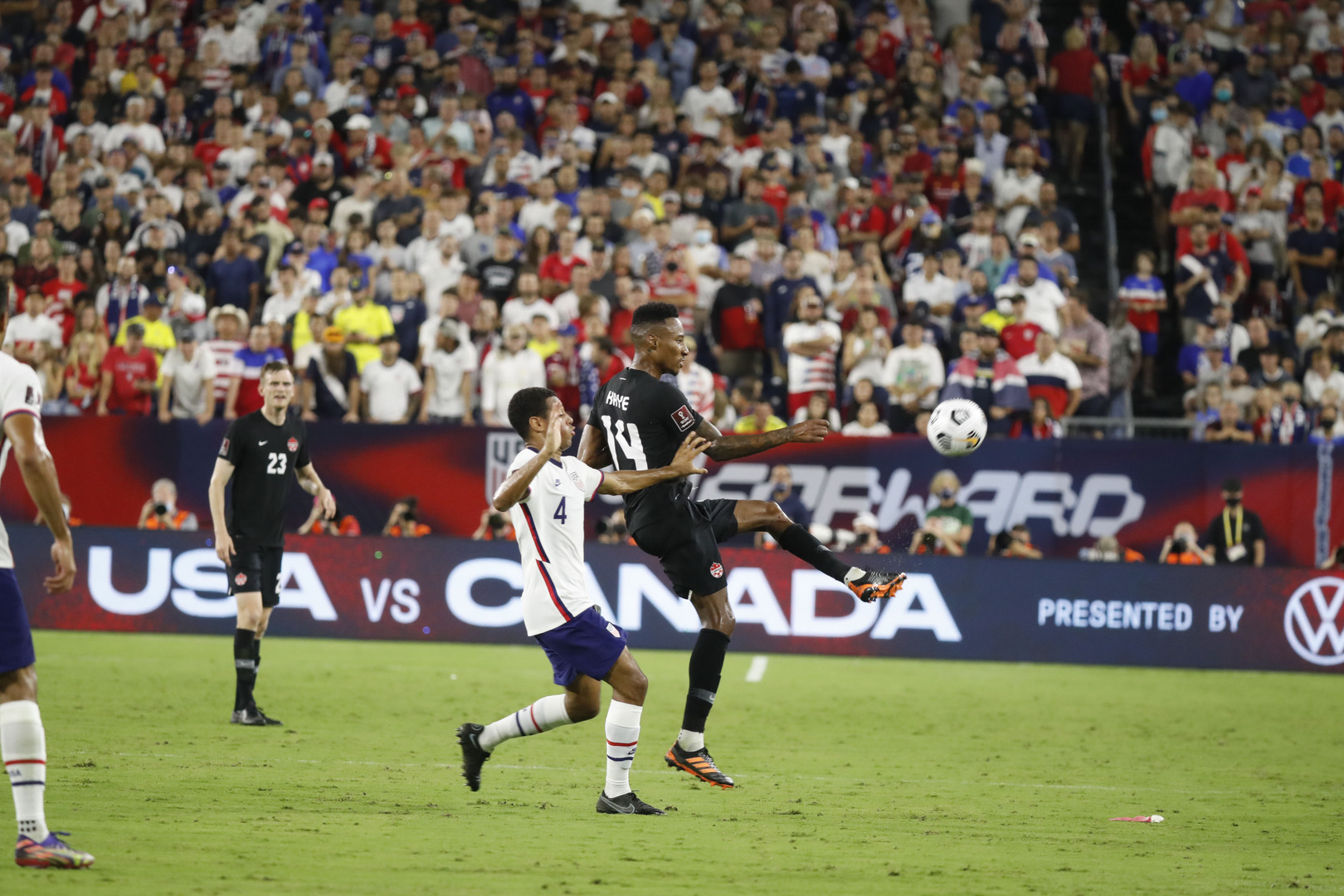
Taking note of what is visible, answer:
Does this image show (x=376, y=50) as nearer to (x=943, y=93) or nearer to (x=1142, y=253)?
(x=943, y=93)

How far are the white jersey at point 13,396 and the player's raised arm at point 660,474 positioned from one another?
283 cm

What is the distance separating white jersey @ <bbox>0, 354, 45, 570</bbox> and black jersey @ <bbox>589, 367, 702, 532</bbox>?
128 inches

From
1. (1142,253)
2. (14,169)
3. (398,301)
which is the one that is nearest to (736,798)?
(398,301)

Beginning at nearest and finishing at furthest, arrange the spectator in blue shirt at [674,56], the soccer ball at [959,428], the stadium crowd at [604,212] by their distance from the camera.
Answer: the soccer ball at [959,428]
the stadium crowd at [604,212]
the spectator in blue shirt at [674,56]

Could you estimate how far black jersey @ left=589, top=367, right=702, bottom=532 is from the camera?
8.66 meters

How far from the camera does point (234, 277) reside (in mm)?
20328

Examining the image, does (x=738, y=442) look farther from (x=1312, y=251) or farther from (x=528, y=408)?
(x=1312, y=251)

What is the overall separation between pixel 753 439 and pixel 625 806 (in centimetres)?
221

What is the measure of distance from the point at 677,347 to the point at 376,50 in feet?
55.2

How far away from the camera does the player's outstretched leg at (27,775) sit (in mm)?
6395

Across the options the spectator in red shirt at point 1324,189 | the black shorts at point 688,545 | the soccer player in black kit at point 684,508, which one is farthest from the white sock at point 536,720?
the spectator in red shirt at point 1324,189

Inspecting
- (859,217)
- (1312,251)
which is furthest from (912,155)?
(1312,251)

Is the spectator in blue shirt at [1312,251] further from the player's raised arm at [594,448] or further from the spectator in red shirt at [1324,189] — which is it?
the player's raised arm at [594,448]

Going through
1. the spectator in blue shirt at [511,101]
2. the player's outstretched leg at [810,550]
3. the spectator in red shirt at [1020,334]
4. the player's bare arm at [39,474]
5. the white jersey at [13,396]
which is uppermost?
the spectator in blue shirt at [511,101]
